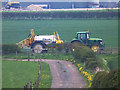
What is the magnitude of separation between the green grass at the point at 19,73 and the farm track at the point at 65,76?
25 cm

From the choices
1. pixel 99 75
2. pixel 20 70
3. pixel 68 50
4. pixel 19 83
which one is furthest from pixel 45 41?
pixel 99 75

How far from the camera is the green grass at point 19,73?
28.0ft

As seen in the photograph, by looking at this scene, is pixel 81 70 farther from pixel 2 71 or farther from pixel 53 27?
pixel 53 27

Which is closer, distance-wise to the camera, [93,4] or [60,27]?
[93,4]

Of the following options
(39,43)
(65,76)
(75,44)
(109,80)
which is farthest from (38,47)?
(109,80)

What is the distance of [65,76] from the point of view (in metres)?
9.31

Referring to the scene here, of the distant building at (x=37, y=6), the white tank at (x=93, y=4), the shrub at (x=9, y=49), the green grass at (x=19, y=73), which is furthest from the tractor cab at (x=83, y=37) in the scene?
the distant building at (x=37, y=6)

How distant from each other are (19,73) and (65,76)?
1.67 meters

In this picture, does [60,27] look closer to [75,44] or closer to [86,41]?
[86,41]

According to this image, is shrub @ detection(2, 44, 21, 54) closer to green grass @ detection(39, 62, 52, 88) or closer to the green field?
green grass @ detection(39, 62, 52, 88)

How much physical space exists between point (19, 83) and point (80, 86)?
5.99 feet

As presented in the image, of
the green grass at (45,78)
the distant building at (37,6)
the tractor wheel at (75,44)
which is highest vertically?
the distant building at (37,6)

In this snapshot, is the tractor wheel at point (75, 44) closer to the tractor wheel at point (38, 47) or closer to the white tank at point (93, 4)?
the tractor wheel at point (38, 47)

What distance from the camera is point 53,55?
48.1 ft
